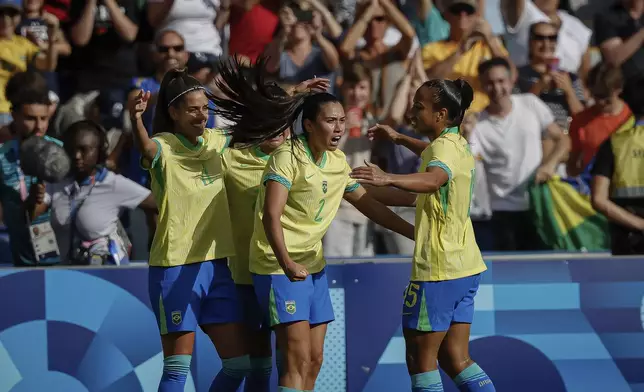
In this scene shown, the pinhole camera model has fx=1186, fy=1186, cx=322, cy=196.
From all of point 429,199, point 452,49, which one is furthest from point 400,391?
point 452,49

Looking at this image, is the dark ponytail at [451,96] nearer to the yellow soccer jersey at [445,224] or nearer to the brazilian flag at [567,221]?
the yellow soccer jersey at [445,224]

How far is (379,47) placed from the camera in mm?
10172

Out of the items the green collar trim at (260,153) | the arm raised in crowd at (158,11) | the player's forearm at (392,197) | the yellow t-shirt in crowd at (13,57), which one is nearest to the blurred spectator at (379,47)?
the arm raised in crowd at (158,11)

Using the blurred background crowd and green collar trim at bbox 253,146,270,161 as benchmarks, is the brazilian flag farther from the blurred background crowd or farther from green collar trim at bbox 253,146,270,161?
green collar trim at bbox 253,146,270,161

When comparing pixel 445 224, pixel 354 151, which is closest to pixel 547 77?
pixel 354 151

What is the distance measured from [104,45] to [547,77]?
→ 3.86 m

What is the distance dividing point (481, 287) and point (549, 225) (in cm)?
165

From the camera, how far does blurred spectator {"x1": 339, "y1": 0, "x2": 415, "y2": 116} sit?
9.97 meters

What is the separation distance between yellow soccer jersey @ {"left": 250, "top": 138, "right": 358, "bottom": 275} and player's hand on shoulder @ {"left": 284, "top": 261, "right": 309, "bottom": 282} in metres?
0.33

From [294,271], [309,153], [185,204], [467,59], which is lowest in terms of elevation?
[294,271]

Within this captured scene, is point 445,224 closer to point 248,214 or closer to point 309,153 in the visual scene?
point 309,153

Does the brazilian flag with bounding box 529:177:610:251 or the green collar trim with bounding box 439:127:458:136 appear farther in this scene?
the brazilian flag with bounding box 529:177:610:251

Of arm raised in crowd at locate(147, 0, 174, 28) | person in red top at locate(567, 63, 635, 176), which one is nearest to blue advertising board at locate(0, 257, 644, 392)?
person in red top at locate(567, 63, 635, 176)

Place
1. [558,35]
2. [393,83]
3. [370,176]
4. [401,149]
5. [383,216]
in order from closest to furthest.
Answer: [370,176] < [383,216] < [401,149] < [393,83] < [558,35]
